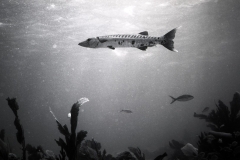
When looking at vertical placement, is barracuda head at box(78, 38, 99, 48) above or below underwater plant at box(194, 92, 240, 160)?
above

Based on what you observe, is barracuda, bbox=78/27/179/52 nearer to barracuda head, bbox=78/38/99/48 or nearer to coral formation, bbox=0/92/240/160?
barracuda head, bbox=78/38/99/48

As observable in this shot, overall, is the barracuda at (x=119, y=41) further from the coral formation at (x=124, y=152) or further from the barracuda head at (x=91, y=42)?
Answer: the coral formation at (x=124, y=152)

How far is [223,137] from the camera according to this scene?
4789mm

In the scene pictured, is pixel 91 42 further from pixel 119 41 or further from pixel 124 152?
pixel 124 152

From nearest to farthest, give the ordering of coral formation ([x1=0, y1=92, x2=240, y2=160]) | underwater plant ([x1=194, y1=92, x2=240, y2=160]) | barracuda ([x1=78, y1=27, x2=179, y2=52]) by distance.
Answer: coral formation ([x1=0, y1=92, x2=240, y2=160]), barracuda ([x1=78, y1=27, x2=179, y2=52]), underwater plant ([x1=194, y1=92, x2=240, y2=160])

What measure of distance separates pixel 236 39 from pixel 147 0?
24.1m

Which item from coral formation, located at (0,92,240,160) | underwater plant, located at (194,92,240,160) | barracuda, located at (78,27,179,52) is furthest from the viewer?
underwater plant, located at (194,92,240,160)

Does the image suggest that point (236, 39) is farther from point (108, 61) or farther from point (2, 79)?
point (2, 79)

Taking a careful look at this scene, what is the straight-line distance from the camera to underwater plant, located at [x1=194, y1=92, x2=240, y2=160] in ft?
14.1

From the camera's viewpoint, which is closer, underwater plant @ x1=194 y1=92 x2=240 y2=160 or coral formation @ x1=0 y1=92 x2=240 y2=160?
coral formation @ x1=0 y1=92 x2=240 y2=160

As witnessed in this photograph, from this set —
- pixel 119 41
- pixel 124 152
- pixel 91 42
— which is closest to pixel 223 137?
pixel 124 152

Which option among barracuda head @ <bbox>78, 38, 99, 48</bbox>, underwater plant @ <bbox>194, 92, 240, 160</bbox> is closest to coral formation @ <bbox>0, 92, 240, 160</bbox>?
underwater plant @ <bbox>194, 92, 240, 160</bbox>

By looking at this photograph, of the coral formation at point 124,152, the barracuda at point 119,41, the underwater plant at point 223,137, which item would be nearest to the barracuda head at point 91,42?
the barracuda at point 119,41

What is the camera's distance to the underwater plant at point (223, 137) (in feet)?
14.1
